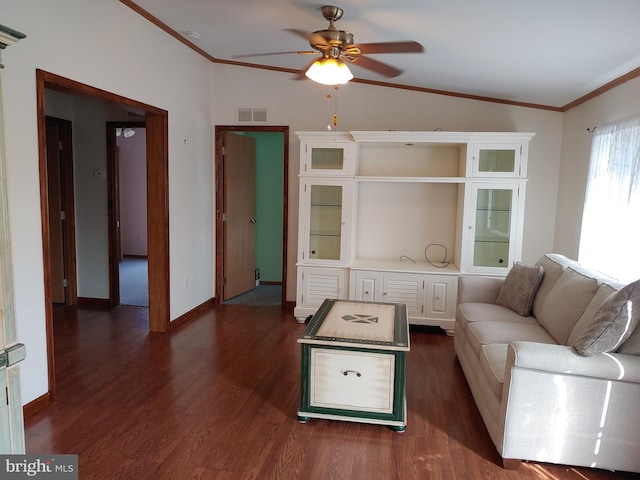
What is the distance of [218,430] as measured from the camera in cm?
265

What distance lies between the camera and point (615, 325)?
7.14 ft

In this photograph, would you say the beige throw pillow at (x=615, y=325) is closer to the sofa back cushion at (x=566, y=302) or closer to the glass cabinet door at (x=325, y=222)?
the sofa back cushion at (x=566, y=302)

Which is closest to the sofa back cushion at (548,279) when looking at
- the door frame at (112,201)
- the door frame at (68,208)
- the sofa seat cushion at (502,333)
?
the sofa seat cushion at (502,333)

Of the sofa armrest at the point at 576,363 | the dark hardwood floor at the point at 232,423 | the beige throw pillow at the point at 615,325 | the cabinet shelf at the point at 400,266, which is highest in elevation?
the beige throw pillow at the point at 615,325

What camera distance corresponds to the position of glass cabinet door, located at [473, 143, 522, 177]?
4.32 m

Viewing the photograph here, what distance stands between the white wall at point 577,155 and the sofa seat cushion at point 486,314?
117 cm

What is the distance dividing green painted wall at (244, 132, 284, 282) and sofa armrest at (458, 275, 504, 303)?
119 inches

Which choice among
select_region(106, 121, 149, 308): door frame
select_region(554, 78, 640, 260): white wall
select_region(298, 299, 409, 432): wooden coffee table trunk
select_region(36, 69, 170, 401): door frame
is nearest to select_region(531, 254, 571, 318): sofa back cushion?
select_region(554, 78, 640, 260): white wall

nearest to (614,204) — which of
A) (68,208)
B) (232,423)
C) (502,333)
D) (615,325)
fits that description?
(502,333)

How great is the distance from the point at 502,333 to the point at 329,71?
203 cm

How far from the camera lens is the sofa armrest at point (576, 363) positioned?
2.17 m

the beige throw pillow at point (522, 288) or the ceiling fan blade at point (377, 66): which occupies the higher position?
the ceiling fan blade at point (377, 66)

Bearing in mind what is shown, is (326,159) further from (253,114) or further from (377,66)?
(253,114)

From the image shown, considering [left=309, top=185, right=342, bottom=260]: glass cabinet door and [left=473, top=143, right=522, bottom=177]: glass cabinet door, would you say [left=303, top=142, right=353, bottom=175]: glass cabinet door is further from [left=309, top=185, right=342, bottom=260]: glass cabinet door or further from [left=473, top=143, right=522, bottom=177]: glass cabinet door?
[left=473, top=143, right=522, bottom=177]: glass cabinet door
